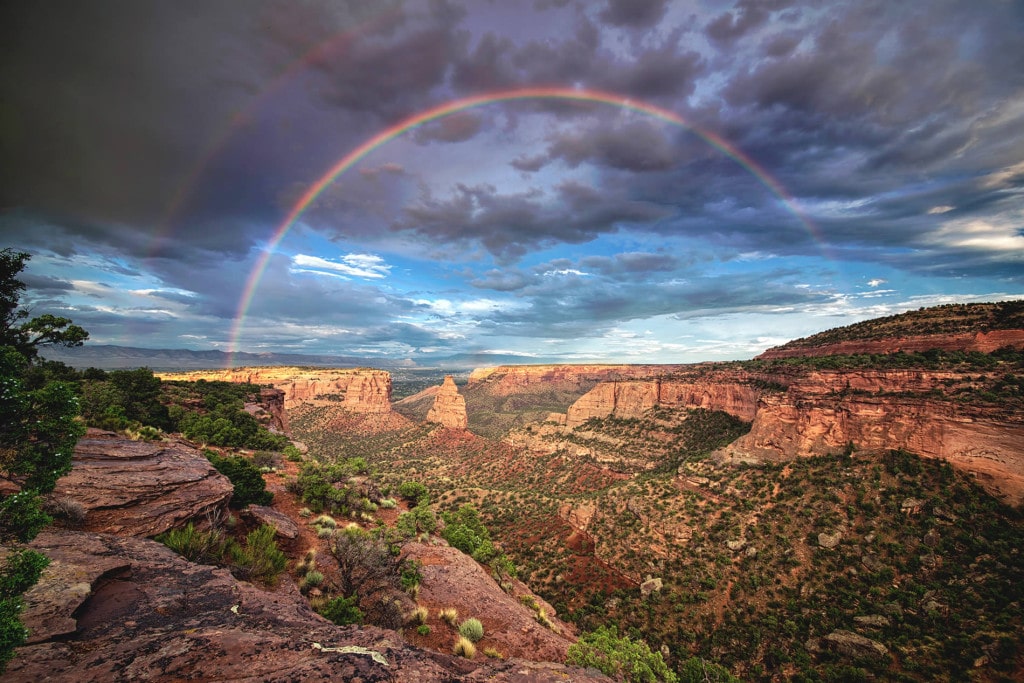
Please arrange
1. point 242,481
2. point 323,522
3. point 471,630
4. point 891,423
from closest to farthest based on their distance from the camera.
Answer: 1. point 471,630
2. point 242,481
3. point 323,522
4. point 891,423

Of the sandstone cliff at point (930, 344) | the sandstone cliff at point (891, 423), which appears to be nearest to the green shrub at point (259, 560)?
the sandstone cliff at point (891, 423)

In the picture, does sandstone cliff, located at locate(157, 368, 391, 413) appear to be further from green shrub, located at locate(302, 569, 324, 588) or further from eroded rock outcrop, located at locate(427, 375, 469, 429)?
green shrub, located at locate(302, 569, 324, 588)

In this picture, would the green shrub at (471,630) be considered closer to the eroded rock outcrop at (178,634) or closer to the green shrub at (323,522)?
the eroded rock outcrop at (178,634)

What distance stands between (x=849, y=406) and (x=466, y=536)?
4051 centimetres

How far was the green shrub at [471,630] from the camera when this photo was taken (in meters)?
12.7

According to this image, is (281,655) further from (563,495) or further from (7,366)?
(563,495)

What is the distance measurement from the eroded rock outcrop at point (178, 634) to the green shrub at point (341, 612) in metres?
1.19

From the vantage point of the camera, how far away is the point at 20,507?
259 inches

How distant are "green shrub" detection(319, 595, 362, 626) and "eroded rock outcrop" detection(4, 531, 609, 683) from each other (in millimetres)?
1188

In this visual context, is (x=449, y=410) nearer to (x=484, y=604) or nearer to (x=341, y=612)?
(x=484, y=604)

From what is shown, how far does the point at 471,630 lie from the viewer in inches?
503

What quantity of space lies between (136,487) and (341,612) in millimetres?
7537

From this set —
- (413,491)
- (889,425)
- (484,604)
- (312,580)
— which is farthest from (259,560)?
(889,425)

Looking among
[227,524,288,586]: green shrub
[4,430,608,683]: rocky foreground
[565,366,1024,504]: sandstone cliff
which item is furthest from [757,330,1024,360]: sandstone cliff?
[227,524,288,586]: green shrub
